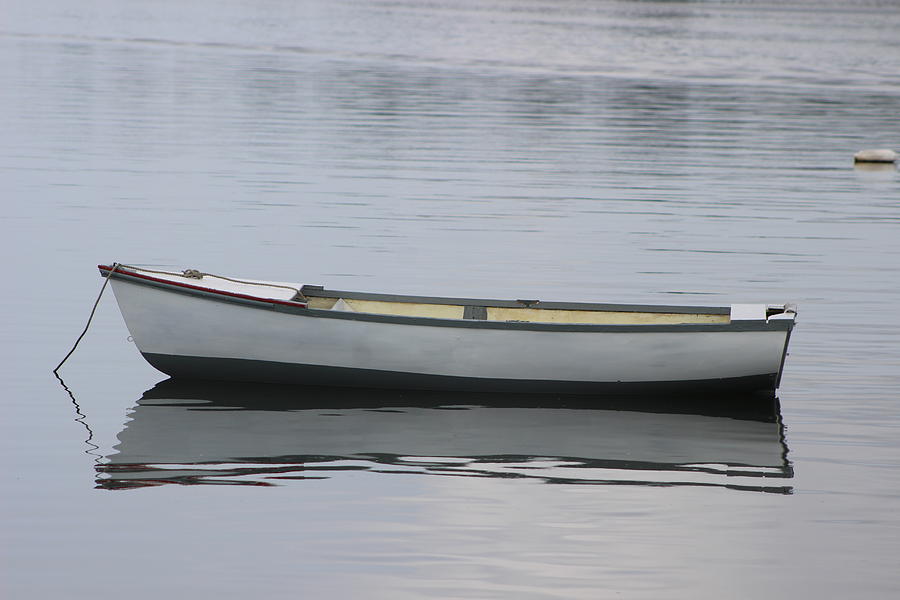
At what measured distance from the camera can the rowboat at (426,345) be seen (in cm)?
1512

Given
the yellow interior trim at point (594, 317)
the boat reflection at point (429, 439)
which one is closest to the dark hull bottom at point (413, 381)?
the boat reflection at point (429, 439)

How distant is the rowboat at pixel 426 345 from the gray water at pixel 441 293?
0.42 meters

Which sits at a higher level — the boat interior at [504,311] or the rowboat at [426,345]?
the boat interior at [504,311]

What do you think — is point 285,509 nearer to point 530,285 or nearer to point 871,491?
point 871,491

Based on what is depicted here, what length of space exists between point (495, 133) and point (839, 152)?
1091cm

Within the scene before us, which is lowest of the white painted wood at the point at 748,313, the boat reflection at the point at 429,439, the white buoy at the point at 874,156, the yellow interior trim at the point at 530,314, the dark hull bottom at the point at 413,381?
the boat reflection at the point at 429,439

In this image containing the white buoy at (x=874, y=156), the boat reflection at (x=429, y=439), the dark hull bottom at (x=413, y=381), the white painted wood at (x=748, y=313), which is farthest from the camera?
the white buoy at (x=874, y=156)

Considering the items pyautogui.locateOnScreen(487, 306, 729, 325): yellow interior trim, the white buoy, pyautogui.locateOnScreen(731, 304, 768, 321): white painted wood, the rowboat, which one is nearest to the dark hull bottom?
the rowboat

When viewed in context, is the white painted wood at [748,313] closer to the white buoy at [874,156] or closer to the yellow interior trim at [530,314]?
the yellow interior trim at [530,314]

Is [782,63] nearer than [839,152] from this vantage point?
No

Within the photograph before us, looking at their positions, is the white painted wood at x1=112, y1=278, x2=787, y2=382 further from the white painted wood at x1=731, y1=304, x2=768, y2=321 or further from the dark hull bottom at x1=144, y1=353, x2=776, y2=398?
the white painted wood at x1=731, y1=304, x2=768, y2=321

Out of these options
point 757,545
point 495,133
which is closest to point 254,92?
point 495,133

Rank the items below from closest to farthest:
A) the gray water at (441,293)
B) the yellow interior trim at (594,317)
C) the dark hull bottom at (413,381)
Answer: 1. the gray water at (441,293)
2. the dark hull bottom at (413,381)
3. the yellow interior trim at (594,317)

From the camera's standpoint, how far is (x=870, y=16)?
502 feet
